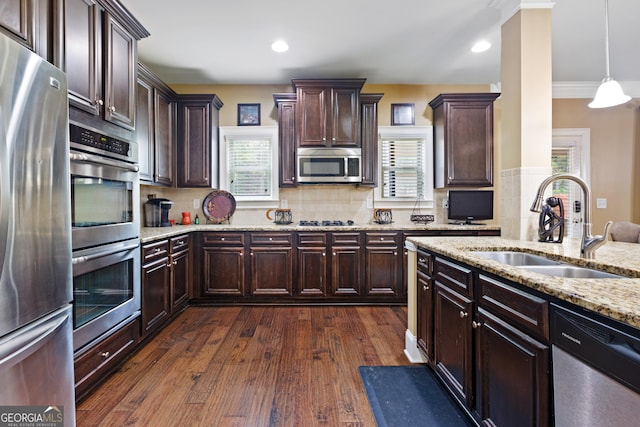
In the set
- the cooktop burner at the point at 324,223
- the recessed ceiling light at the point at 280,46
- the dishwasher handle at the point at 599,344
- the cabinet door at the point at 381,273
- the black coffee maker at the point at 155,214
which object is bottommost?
the cabinet door at the point at 381,273

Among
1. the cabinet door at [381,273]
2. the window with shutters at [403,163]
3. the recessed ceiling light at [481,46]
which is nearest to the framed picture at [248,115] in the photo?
the window with shutters at [403,163]

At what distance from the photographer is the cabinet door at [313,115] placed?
11.7 ft

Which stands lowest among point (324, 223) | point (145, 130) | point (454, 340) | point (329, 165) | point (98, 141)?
point (454, 340)

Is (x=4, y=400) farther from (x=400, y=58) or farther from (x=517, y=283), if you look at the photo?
(x=400, y=58)

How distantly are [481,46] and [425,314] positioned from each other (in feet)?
9.20

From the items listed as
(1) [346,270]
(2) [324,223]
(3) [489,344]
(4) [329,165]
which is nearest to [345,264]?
(1) [346,270]

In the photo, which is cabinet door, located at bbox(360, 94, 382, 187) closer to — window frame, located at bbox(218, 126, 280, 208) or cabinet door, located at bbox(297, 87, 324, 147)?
cabinet door, located at bbox(297, 87, 324, 147)

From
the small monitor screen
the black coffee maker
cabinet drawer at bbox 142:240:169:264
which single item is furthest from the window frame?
the small monitor screen

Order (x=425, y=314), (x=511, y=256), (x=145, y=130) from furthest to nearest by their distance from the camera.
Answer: (x=145, y=130), (x=425, y=314), (x=511, y=256)

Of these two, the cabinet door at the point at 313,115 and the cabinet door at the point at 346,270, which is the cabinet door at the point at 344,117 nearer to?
the cabinet door at the point at 313,115

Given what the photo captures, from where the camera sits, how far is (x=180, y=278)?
3.12 meters

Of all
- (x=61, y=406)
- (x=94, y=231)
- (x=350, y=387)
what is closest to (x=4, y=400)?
(x=61, y=406)

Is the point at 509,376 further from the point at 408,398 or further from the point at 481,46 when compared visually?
the point at 481,46

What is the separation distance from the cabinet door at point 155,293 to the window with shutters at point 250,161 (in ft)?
4.86
